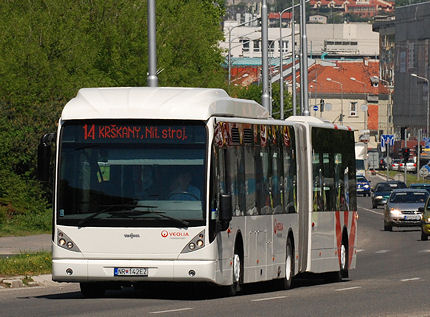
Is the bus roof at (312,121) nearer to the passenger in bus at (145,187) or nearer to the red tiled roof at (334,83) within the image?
the passenger in bus at (145,187)

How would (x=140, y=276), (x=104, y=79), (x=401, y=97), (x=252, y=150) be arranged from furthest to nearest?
1. (x=401, y=97)
2. (x=104, y=79)
3. (x=252, y=150)
4. (x=140, y=276)

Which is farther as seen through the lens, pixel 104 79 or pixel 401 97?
pixel 401 97

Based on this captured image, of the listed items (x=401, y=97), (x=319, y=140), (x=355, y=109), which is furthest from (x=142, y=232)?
(x=355, y=109)

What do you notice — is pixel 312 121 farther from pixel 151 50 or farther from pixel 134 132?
pixel 134 132

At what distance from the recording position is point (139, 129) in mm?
18938

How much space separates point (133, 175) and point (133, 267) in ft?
4.02

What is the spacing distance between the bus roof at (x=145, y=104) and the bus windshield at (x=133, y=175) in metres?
0.12

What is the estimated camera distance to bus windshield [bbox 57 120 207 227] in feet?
61.2

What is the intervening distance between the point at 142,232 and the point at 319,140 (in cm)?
750

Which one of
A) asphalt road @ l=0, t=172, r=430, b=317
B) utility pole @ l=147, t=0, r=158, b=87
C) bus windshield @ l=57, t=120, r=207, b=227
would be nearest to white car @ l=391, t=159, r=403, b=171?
utility pole @ l=147, t=0, r=158, b=87

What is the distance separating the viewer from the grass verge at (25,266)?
24.4 meters

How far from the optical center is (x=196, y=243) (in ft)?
60.7

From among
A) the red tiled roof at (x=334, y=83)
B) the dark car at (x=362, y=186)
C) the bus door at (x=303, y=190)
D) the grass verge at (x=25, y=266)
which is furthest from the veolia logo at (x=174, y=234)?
the red tiled roof at (x=334, y=83)

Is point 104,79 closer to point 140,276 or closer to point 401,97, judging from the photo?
point 140,276
